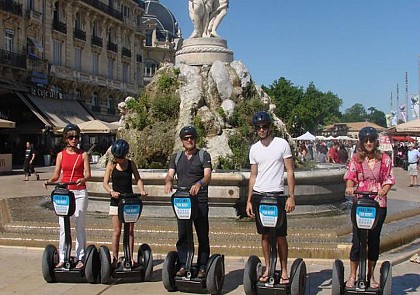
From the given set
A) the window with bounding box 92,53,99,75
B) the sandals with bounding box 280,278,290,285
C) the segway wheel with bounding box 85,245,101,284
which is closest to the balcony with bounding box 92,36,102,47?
the window with bounding box 92,53,99,75

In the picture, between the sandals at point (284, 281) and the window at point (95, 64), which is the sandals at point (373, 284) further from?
the window at point (95, 64)

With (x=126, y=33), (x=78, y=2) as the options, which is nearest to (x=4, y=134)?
(x=78, y=2)

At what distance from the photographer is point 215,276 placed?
5324 millimetres

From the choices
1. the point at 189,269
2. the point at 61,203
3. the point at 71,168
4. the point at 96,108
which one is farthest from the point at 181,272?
the point at 96,108

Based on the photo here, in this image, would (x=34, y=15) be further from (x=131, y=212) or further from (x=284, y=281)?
(x=284, y=281)

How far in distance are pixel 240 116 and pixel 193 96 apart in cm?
119

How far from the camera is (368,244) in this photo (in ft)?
16.7

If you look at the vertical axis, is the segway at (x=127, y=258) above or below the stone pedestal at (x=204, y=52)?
below

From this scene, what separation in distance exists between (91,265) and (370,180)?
2932 millimetres

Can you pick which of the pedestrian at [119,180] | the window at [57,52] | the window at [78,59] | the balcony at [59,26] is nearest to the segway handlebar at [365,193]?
the pedestrian at [119,180]

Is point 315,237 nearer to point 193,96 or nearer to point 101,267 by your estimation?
point 101,267

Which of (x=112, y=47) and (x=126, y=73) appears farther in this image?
(x=126, y=73)

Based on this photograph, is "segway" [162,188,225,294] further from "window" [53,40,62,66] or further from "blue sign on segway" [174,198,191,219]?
"window" [53,40,62,66]

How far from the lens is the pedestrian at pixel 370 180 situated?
5020 mm
